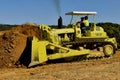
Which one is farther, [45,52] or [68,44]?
[68,44]

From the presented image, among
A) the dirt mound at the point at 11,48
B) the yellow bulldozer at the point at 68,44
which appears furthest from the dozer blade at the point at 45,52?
the dirt mound at the point at 11,48

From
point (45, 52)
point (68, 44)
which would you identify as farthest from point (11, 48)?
point (68, 44)

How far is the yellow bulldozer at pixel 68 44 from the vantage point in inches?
810

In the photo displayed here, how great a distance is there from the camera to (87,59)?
22047mm

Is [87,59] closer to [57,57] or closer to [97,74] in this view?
[57,57]

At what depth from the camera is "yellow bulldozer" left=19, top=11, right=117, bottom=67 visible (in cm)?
2058

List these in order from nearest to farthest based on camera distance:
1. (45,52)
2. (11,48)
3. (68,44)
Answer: (45,52), (11,48), (68,44)

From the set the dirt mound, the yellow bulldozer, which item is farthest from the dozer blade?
the dirt mound

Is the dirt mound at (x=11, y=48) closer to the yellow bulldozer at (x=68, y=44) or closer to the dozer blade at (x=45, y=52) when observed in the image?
the yellow bulldozer at (x=68, y=44)

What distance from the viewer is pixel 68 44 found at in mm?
22156

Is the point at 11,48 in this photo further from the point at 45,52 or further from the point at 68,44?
the point at 68,44

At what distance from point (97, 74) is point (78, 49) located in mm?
7271

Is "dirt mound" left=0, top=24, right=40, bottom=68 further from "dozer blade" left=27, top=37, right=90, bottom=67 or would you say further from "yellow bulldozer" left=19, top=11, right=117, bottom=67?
"dozer blade" left=27, top=37, right=90, bottom=67

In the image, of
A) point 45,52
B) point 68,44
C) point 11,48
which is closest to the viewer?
point 45,52
